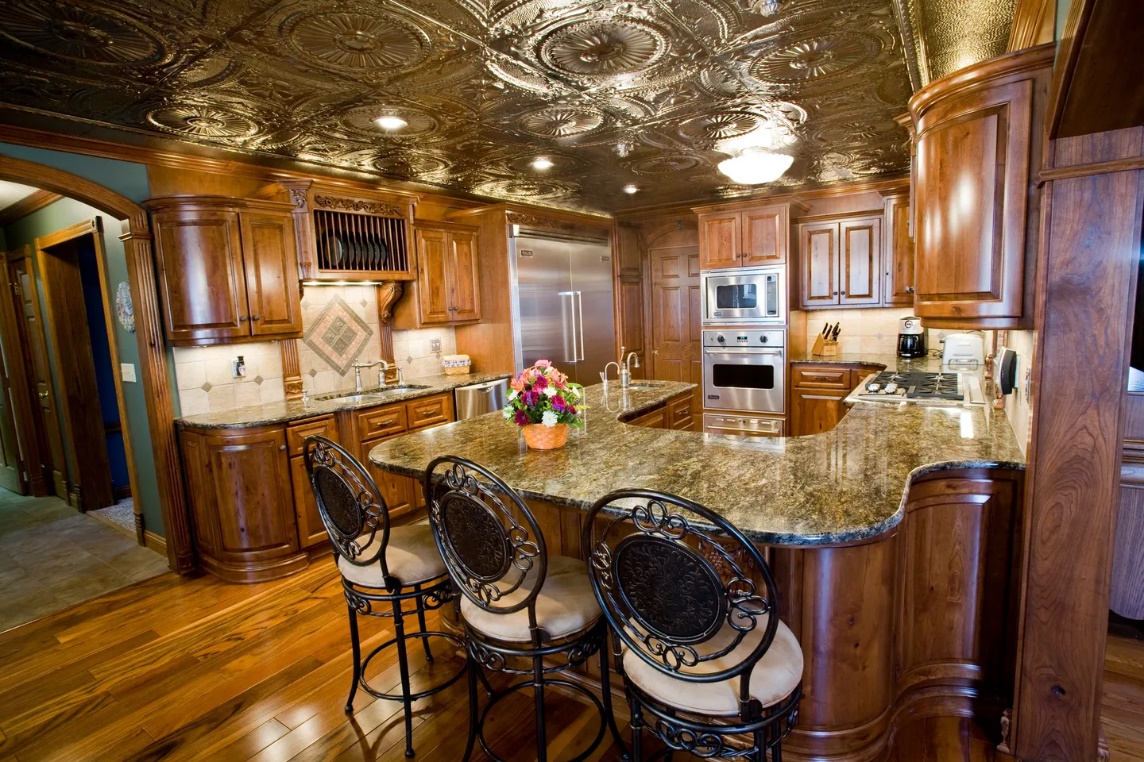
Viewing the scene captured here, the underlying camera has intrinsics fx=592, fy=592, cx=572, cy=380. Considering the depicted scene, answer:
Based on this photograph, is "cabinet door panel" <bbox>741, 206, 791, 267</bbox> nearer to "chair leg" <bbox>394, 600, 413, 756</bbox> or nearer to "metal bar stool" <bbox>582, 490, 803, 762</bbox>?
"metal bar stool" <bbox>582, 490, 803, 762</bbox>

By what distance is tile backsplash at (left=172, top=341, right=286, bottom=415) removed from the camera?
3652 millimetres

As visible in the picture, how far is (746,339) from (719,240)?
3.18 ft

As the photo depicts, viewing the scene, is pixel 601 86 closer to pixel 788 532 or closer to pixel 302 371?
pixel 788 532

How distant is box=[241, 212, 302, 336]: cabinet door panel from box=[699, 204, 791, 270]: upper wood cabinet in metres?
3.59

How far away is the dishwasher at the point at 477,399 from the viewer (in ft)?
15.2

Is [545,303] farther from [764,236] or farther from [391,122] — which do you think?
[391,122]

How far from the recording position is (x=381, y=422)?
4.04m

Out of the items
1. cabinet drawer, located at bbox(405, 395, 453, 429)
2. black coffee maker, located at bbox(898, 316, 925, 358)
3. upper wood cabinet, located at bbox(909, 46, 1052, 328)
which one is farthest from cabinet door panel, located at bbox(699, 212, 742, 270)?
upper wood cabinet, located at bbox(909, 46, 1052, 328)

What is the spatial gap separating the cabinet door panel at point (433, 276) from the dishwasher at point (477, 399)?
2.29ft

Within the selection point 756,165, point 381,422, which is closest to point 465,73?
point 756,165

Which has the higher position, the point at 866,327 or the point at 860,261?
the point at 860,261

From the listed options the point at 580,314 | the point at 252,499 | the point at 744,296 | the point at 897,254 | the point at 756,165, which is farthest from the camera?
the point at 580,314

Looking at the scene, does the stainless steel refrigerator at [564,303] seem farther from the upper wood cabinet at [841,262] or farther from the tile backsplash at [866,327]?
the tile backsplash at [866,327]

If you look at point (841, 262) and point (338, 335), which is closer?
point (338, 335)
